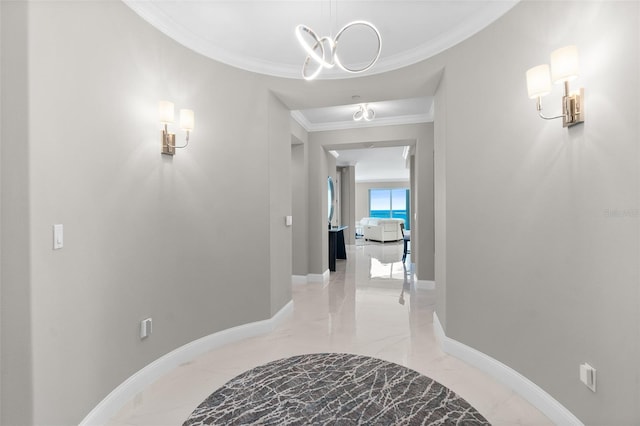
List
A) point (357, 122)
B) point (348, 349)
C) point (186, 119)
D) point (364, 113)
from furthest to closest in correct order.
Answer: point (357, 122) → point (364, 113) → point (348, 349) → point (186, 119)

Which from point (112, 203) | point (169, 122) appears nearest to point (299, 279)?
point (169, 122)

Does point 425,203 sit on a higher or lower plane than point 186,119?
lower

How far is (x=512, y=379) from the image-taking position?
2234mm

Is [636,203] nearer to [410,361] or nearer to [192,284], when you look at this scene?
[410,361]

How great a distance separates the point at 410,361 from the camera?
2.73m

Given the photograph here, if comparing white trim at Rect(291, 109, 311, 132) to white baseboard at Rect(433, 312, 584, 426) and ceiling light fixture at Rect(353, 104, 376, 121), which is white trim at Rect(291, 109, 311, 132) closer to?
ceiling light fixture at Rect(353, 104, 376, 121)

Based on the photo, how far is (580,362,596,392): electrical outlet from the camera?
5.29 ft

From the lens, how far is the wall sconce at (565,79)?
1616 millimetres

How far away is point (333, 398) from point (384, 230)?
32.4 ft

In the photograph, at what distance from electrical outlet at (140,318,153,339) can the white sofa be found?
33.1ft

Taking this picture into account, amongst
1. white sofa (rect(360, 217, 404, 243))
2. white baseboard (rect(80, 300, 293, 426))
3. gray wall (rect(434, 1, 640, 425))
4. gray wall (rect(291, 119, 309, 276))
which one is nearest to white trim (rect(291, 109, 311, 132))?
gray wall (rect(291, 119, 309, 276))

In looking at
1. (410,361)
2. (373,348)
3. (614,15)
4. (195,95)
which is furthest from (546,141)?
(195,95)

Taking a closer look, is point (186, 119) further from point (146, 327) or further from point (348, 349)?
point (348, 349)

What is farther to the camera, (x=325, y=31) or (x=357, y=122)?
(x=357, y=122)
